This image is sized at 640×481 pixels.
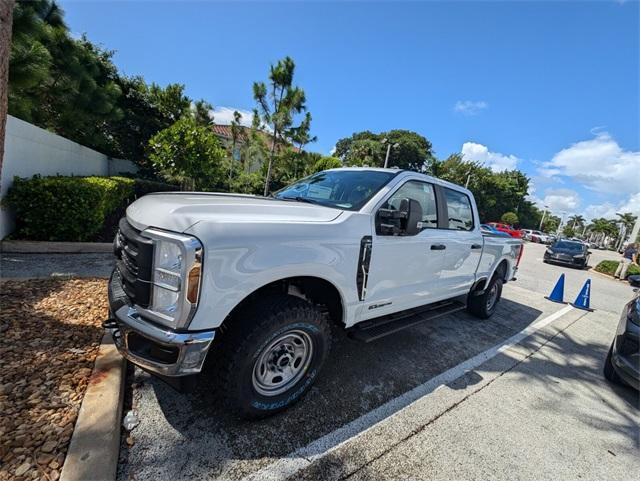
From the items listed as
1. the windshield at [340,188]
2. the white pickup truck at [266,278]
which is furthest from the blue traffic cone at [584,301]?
the windshield at [340,188]

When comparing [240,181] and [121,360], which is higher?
[240,181]

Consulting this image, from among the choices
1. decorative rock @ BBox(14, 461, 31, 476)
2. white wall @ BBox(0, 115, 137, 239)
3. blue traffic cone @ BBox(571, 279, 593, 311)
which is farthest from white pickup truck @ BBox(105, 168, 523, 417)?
blue traffic cone @ BBox(571, 279, 593, 311)

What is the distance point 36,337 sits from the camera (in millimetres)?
2709

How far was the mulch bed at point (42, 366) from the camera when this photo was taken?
1.71 meters

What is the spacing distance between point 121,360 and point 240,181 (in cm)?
1984

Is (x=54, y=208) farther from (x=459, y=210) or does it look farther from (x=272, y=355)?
(x=459, y=210)

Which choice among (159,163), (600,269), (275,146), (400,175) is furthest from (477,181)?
(400,175)

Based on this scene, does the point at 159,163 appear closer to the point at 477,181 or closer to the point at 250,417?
the point at 250,417

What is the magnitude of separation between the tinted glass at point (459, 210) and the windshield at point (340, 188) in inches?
45.8

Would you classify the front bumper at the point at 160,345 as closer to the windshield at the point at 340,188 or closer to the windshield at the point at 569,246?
the windshield at the point at 340,188

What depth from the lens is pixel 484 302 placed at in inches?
202

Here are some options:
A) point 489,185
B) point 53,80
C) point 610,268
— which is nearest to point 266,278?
point 53,80

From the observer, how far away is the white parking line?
1942 mm

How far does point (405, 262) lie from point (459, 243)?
124cm
